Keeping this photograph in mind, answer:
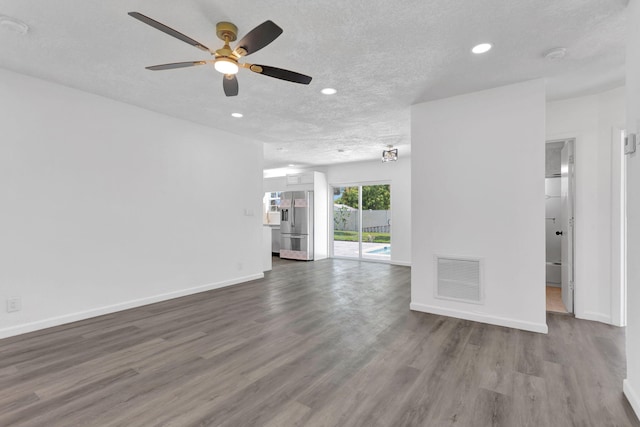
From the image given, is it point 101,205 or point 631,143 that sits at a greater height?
point 631,143

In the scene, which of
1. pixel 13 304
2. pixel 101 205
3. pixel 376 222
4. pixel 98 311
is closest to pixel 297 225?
pixel 376 222

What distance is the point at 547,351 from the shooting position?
2760mm

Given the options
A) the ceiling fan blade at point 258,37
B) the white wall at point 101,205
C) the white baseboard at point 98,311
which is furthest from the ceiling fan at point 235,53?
the white baseboard at point 98,311

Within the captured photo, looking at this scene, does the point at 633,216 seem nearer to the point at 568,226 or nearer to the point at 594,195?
the point at 594,195

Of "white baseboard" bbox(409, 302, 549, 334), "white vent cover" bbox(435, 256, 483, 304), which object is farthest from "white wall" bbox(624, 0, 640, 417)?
"white vent cover" bbox(435, 256, 483, 304)

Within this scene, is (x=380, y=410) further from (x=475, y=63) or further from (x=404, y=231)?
(x=404, y=231)

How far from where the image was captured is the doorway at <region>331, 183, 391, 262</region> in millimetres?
8148

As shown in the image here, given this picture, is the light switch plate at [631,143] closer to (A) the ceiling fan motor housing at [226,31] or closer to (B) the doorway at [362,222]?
(A) the ceiling fan motor housing at [226,31]

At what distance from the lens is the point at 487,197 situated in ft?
11.4

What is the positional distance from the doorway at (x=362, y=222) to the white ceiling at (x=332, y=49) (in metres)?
4.08

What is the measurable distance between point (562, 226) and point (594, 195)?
2.33 ft

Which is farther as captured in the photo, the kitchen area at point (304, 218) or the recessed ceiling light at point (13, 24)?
the kitchen area at point (304, 218)

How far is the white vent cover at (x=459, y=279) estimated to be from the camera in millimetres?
3549

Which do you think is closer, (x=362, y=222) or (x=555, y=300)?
(x=555, y=300)
